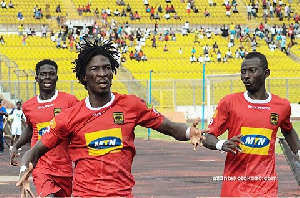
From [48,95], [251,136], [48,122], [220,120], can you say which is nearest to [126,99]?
[220,120]

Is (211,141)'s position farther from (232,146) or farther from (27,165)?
(27,165)

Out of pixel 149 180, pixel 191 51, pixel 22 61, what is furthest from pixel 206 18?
pixel 149 180

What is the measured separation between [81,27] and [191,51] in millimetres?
8077

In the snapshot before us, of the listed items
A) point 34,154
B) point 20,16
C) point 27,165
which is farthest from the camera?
point 20,16

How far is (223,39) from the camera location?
6006 centimetres

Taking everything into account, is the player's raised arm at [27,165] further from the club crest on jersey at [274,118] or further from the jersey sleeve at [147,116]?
the club crest on jersey at [274,118]

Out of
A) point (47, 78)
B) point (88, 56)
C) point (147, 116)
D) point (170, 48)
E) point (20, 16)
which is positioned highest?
point (88, 56)

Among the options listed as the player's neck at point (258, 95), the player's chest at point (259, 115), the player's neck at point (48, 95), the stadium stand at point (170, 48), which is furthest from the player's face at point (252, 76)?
the stadium stand at point (170, 48)

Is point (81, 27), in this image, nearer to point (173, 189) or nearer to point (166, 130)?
point (173, 189)

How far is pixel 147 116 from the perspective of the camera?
22.7 feet

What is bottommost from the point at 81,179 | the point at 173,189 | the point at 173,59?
the point at 173,59

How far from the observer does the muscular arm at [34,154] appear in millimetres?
6639

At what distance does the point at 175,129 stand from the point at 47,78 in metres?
3.95

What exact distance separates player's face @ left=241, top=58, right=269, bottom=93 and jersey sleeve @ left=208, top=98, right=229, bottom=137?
0.92 ft
